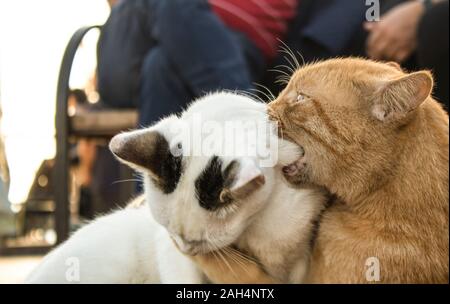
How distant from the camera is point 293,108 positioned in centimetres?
107

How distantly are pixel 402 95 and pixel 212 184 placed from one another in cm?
34

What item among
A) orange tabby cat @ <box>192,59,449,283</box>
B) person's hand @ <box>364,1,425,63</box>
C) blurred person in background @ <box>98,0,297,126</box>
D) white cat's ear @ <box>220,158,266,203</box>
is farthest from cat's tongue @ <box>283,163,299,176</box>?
person's hand @ <box>364,1,425,63</box>

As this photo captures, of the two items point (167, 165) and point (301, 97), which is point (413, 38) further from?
point (167, 165)

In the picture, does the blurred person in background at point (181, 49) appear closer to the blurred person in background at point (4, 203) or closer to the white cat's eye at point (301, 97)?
the white cat's eye at point (301, 97)

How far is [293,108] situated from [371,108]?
13cm

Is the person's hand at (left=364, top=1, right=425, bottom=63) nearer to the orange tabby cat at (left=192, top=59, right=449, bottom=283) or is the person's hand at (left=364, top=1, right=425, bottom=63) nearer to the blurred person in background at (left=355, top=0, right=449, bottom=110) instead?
the blurred person in background at (left=355, top=0, right=449, bottom=110)

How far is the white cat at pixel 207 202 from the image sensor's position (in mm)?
933

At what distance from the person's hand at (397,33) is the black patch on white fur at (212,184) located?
91cm

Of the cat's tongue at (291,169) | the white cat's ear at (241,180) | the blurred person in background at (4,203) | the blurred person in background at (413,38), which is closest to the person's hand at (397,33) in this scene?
the blurred person in background at (413,38)

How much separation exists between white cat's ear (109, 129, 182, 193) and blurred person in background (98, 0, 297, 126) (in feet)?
1.76

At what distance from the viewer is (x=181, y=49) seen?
5.28ft

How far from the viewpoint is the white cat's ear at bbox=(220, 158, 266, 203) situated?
0.86 m

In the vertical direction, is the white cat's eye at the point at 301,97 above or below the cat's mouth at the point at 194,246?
above

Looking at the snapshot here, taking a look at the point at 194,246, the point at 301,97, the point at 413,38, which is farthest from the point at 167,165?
the point at 413,38
